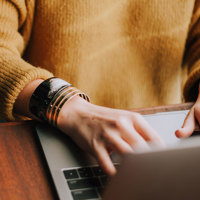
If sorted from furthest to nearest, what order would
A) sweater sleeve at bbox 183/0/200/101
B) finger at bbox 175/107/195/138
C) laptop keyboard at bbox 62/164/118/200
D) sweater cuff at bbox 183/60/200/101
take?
sweater sleeve at bbox 183/0/200/101 < sweater cuff at bbox 183/60/200/101 < finger at bbox 175/107/195/138 < laptop keyboard at bbox 62/164/118/200

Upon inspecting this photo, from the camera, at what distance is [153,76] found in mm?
911

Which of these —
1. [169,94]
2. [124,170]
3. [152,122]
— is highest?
[124,170]

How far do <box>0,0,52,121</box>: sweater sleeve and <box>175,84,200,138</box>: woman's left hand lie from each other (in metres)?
0.25

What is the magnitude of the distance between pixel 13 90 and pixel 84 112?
14cm

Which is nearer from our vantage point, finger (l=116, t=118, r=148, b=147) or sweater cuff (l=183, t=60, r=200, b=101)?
finger (l=116, t=118, r=148, b=147)

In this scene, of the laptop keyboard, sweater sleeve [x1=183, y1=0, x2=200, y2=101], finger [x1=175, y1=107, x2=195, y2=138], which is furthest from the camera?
sweater sleeve [x1=183, y1=0, x2=200, y2=101]

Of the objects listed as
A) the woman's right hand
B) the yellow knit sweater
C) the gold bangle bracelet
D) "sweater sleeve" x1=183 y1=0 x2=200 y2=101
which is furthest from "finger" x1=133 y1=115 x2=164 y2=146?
"sweater sleeve" x1=183 y1=0 x2=200 y2=101

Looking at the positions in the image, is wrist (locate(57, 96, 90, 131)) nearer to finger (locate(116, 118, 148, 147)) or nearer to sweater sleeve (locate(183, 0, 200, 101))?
finger (locate(116, 118, 148, 147))

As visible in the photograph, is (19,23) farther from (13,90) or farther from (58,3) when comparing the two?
(13,90)

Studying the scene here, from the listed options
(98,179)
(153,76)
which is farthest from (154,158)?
(153,76)

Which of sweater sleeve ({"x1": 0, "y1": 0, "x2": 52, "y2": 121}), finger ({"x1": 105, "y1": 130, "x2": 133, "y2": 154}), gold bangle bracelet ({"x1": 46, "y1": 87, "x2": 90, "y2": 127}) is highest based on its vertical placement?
sweater sleeve ({"x1": 0, "y1": 0, "x2": 52, "y2": 121})

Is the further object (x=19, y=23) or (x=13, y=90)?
(x=19, y=23)

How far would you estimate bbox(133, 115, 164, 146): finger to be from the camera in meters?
0.41

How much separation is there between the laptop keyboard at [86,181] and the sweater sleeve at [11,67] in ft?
0.63
